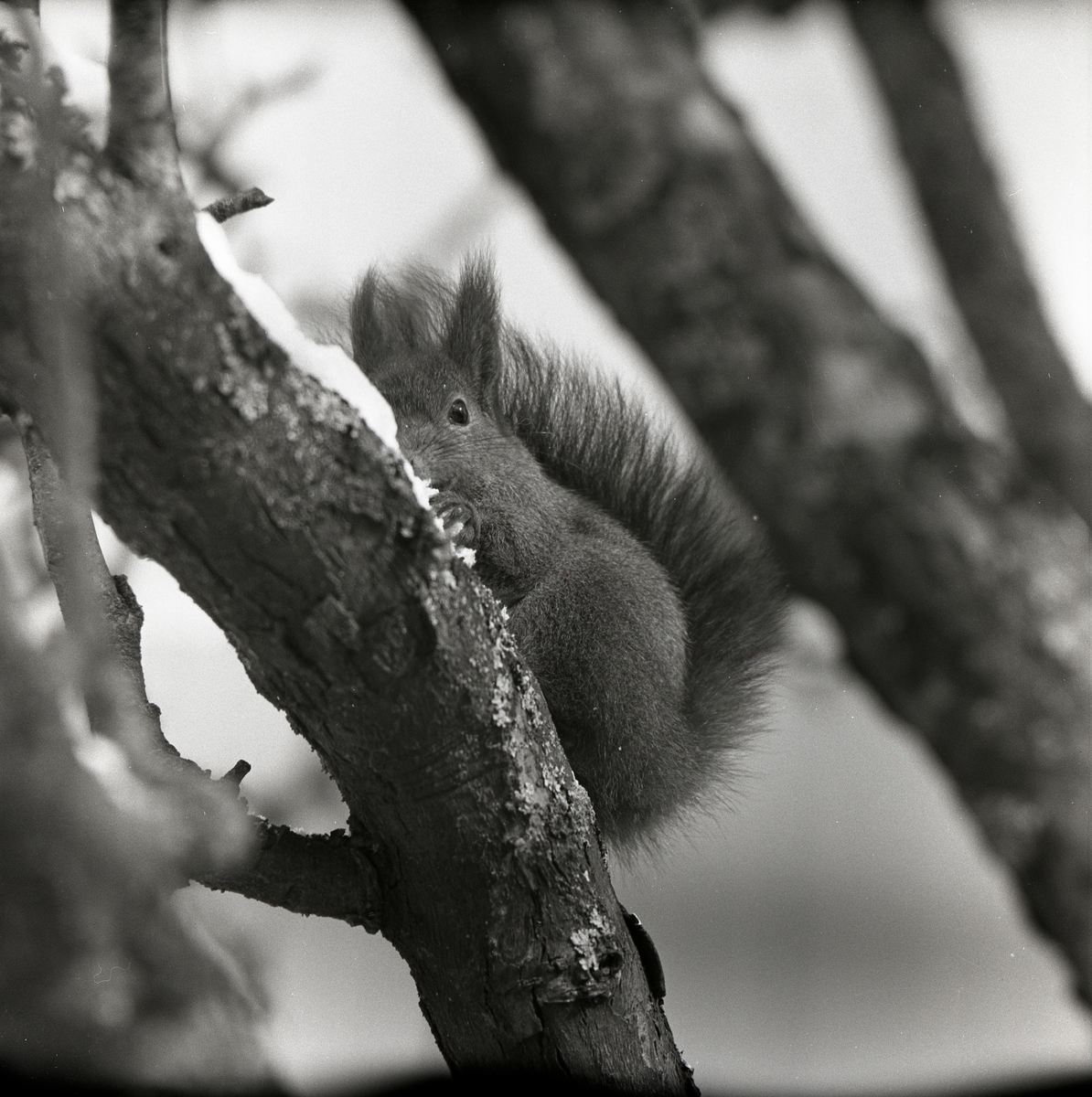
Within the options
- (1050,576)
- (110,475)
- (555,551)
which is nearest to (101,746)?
(110,475)

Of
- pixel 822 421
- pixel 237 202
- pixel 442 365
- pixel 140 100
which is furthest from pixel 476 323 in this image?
pixel 140 100

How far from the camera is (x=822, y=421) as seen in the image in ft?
4.10

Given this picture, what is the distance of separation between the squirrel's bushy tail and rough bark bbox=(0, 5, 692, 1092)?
385mm

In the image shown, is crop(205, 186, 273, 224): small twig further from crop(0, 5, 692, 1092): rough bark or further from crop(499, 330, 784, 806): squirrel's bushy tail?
crop(499, 330, 784, 806): squirrel's bushy tail

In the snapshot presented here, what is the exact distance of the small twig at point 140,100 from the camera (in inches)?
19.7

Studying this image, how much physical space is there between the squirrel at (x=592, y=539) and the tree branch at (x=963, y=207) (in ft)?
0.96

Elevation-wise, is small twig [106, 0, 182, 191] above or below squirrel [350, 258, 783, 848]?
above

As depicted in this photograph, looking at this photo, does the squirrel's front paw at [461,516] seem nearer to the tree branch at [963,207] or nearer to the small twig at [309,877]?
the small twig at [309,877]

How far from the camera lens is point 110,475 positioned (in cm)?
52

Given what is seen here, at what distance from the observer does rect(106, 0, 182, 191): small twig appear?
1.64 ft

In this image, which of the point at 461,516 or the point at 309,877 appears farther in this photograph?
the point at 461,516

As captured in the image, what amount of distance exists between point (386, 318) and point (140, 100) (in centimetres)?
74

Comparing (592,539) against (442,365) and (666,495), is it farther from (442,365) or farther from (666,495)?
(442,365)

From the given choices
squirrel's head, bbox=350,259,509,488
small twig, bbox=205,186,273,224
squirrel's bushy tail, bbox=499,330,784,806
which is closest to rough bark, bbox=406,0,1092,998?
squirrel's bushy tail, bbox=499,330,784,806
